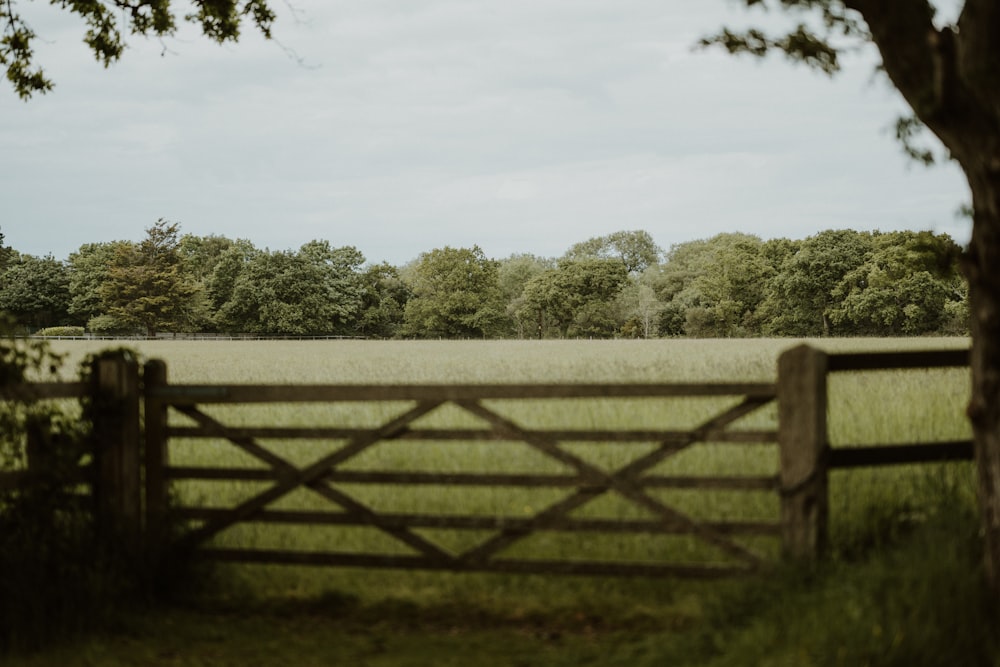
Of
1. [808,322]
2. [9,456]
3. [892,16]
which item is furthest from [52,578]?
[808,322]

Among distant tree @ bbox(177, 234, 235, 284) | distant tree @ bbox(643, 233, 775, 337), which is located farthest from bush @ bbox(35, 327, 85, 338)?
distant tree @ bbox(643, 233, 775, 337)

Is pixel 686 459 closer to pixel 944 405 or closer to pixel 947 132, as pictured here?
pixel 947 132

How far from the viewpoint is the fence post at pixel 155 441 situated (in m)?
7.07

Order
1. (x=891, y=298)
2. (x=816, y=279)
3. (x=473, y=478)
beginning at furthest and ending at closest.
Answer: (x=816, y=279), (x=891, y=298), (x=473, y=478)

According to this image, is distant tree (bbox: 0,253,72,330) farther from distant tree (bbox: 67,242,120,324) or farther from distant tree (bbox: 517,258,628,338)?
distant tree (bbox: 517,258,628,338)

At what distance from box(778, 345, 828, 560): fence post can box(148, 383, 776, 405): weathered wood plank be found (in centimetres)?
17

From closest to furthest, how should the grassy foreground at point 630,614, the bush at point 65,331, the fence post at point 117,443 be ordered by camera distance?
the grassy foreground at point 630,614, the fence post at point 117,443, the bush at point 65,331

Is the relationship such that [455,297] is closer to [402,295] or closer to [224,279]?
[402,295]

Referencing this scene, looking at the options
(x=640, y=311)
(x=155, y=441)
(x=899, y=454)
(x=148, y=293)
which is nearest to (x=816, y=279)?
(x=640, y=311)

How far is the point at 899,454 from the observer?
6488 millimetres

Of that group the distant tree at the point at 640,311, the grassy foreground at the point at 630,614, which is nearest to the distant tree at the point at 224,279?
the distant tree at the point at 640,311

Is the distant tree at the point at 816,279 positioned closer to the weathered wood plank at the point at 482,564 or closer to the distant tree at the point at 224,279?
the distant tree at the point at 224,279

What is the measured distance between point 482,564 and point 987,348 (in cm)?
349

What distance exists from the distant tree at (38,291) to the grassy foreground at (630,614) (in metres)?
119
